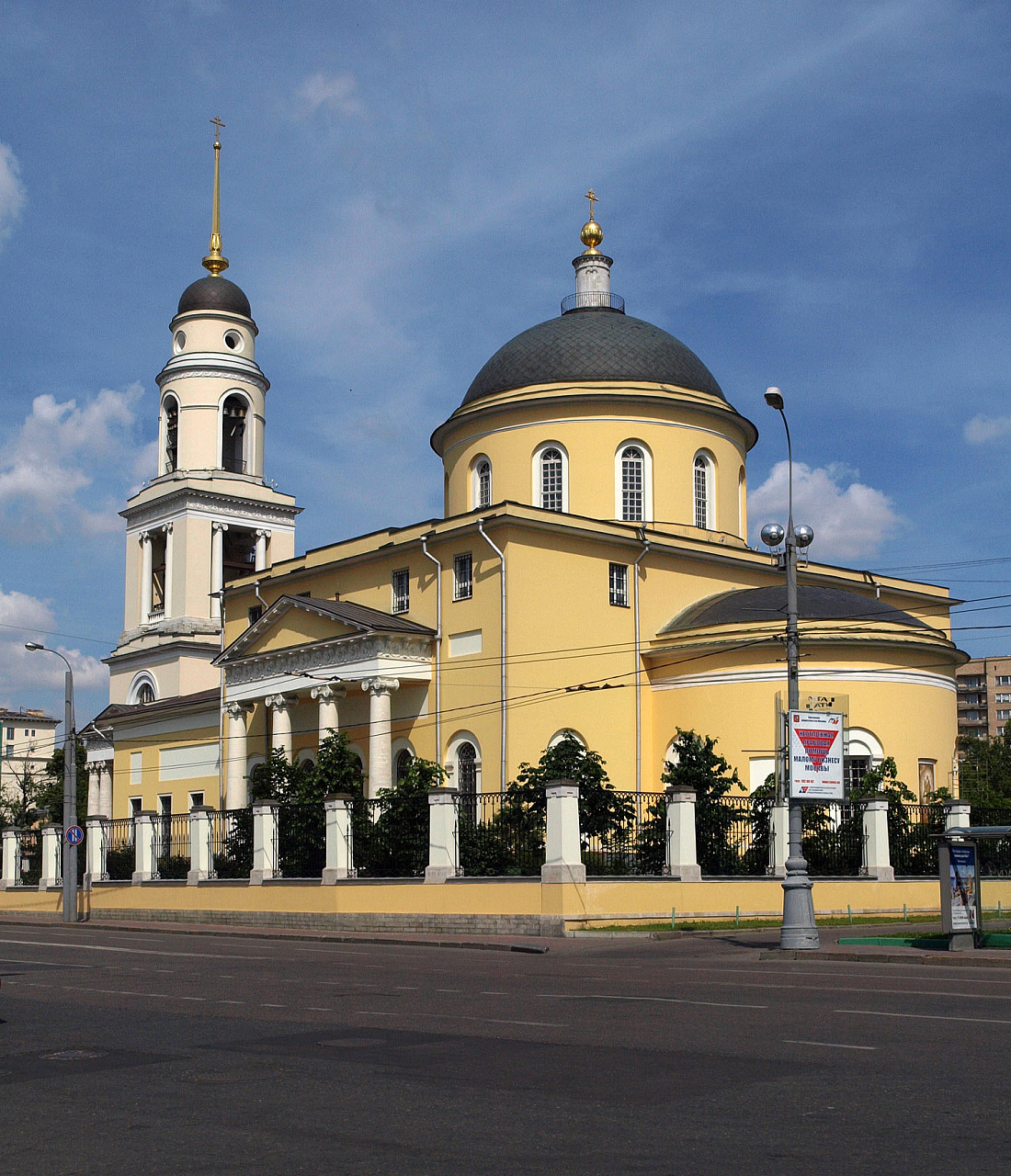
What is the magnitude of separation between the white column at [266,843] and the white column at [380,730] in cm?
392

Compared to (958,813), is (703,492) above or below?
above

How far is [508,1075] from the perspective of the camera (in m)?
9.05

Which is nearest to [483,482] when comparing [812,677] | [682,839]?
[812,677]

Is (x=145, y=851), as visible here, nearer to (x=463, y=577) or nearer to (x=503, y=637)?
(x=463, y=577)

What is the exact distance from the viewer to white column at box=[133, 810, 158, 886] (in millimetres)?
38969

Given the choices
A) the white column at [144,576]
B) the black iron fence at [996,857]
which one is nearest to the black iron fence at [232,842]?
the black iron fence at [996,857]

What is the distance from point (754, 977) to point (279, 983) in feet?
18.3

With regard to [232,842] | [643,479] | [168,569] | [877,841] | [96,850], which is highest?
[643,479]

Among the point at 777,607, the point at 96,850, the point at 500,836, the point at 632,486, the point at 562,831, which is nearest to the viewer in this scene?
the point at 562,831

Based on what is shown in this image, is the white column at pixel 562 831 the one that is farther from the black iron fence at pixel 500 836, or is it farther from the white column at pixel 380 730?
the white column at pixel 380 730

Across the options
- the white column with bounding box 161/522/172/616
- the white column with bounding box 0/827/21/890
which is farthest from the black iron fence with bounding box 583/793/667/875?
the white column with bounding box 161/522/172/616

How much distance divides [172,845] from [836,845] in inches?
704

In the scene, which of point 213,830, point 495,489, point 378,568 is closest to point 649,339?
point 495,489

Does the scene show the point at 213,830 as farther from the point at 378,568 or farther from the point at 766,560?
the point at 766,560
